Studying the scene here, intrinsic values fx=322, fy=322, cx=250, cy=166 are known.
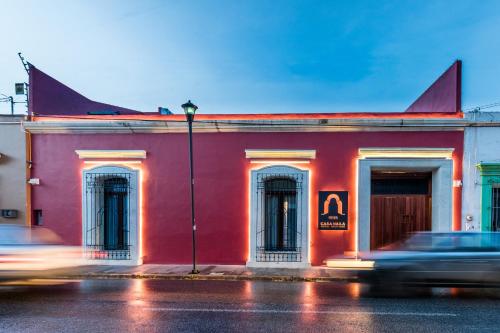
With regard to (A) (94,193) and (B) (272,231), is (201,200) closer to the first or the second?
(B) (272,231)

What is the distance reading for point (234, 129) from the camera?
412 inches

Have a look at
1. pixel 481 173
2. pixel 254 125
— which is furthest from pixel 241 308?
pixel 481 173

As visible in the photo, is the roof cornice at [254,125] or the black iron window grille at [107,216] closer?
the roof cornice at [254,125]

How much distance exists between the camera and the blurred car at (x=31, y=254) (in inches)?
263

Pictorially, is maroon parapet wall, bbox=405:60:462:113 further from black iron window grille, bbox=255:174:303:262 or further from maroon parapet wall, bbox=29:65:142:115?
maroon parapet wall, bbox=29:65:142:115

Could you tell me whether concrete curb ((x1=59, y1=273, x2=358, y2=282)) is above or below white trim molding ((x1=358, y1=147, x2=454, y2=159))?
below

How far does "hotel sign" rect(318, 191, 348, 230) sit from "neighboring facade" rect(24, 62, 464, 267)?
31 mm

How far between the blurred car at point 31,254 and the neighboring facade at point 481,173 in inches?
436

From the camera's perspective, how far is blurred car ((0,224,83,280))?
6.69 meters

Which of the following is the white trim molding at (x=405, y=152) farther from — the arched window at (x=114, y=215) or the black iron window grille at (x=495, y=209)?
the arched window at (x=114, y=215)

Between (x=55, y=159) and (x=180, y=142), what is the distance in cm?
428

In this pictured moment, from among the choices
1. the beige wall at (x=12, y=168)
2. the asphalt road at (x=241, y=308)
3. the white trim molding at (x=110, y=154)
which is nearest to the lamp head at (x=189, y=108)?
the white trim molding at (x=110, y=154)

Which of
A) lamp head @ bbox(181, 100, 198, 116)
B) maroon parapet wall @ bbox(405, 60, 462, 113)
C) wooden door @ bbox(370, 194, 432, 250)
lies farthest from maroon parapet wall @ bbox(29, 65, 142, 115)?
maroon parapet wall @ bbox(405, 60, 462, 113)

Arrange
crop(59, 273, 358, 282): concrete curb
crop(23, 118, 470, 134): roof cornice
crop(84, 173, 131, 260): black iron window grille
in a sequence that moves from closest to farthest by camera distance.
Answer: crop(59, 273, 358, 282): concrete curb, crop(23, 118, 470, 134): roof cornice, crop(84, 173, 131, 260): black iron window grille
